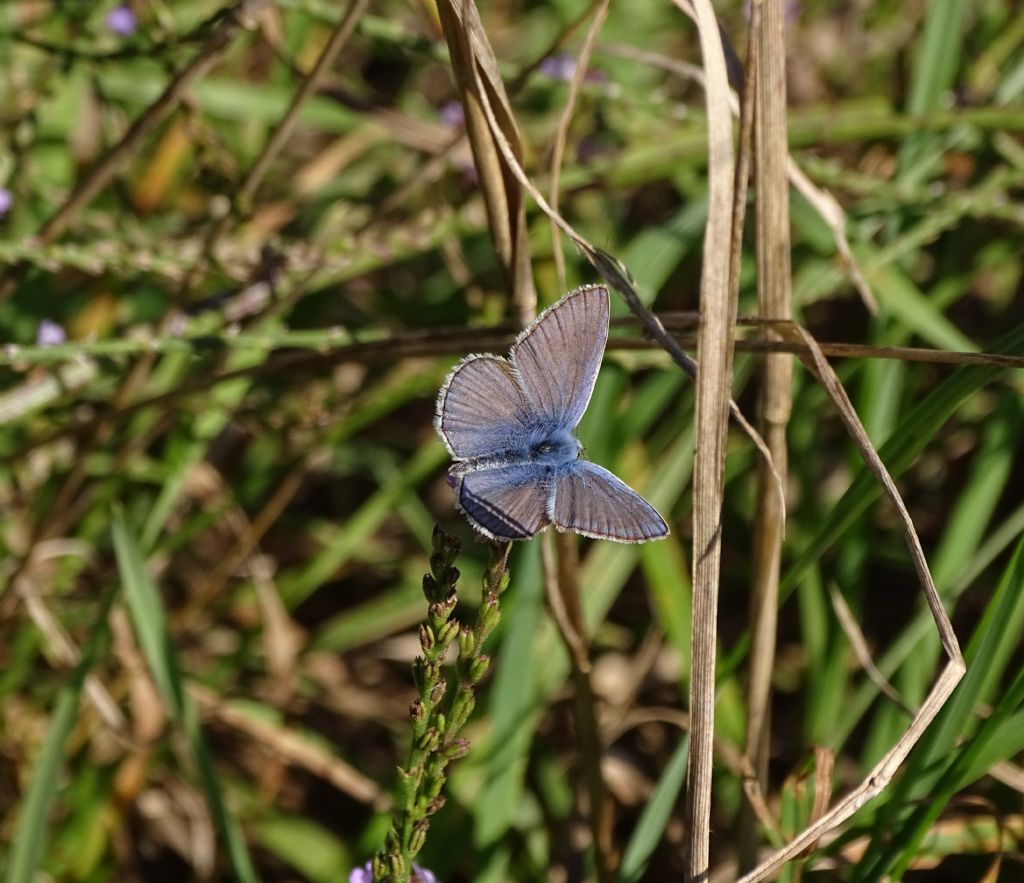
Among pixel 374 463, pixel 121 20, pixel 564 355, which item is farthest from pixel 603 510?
pixel 121 20

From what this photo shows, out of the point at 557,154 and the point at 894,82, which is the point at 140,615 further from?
the point at 894,82

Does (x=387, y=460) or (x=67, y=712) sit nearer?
(x=67, y=712)

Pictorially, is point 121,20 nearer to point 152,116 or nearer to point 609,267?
point 152,116

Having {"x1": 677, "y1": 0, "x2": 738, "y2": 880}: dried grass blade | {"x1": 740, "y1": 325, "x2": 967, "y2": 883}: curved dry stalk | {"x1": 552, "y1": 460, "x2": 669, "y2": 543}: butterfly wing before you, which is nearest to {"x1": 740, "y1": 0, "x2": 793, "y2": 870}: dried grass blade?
A: {"x1": 677, "y1": 0, "x2": 738, "y2": 880}: dried grass blade

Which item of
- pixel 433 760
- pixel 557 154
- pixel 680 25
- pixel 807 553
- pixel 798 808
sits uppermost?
pixel 680 25

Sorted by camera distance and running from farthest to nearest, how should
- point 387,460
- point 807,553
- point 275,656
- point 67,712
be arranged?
point 387,460 < point 275,656 < point 67,712 < point 807,553

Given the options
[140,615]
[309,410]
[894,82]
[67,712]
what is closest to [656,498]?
[309,410]
